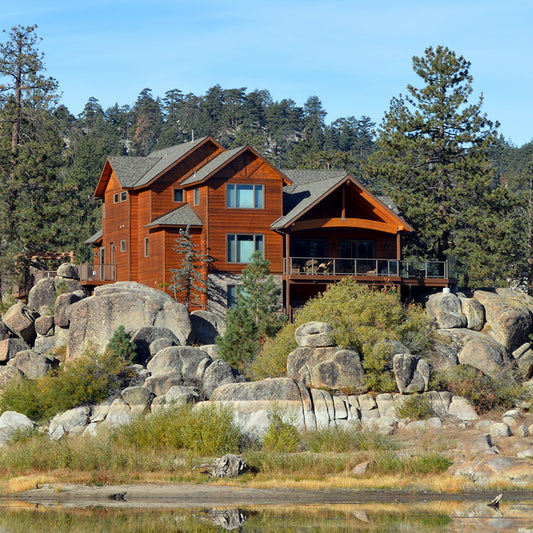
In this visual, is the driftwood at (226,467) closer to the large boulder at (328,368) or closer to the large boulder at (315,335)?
the large boulder at (328,368)

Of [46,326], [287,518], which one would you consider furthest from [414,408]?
[46,326]

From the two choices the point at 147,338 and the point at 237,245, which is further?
the point at 237,245

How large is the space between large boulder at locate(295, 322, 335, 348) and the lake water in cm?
1139

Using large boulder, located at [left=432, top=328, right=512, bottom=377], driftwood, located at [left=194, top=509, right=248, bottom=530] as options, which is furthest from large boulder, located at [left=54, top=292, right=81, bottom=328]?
driftwood, located at [left=194, top=509, right=248, bottom=530]

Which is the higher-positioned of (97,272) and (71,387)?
(97,272)

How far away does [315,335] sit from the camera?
3941 centimetres

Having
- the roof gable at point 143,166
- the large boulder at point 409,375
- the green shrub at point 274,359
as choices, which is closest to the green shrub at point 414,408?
the large boulder at point 409,375

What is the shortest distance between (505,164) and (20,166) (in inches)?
3764

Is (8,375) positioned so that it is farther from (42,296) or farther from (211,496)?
(211,496)

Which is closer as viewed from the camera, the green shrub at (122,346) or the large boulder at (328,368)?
the large boulder at (328,368)

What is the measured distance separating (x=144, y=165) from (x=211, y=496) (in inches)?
1169

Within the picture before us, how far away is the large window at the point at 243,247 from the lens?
5044 centimetres

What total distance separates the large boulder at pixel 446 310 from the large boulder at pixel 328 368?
1033cm

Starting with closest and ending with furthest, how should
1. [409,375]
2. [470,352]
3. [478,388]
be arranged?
1. [409,375]
2. [478,388]
3. [470,352]
